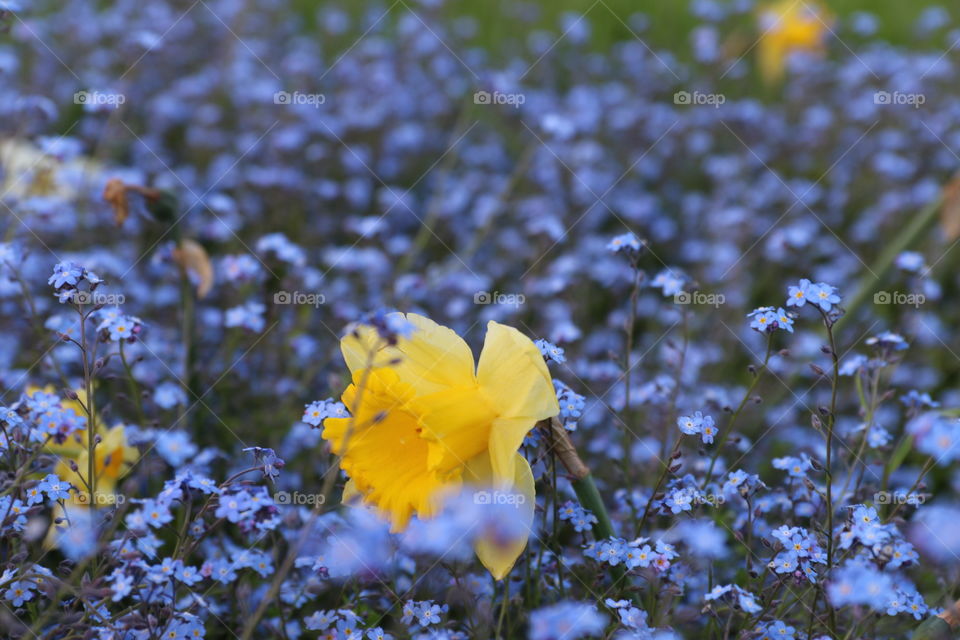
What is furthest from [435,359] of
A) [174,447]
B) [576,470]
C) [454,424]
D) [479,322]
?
[479,322]

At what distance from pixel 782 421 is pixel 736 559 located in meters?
0.78

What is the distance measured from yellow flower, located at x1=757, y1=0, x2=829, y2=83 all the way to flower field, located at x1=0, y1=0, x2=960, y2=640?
0.6 inches

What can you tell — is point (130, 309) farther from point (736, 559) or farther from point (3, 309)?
point (736, 559)

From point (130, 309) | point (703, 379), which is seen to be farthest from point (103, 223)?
point (703, 379)

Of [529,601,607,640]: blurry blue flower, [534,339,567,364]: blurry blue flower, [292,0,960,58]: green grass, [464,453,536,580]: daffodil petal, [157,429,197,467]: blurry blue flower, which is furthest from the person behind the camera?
[292,0,960,58]: green grass

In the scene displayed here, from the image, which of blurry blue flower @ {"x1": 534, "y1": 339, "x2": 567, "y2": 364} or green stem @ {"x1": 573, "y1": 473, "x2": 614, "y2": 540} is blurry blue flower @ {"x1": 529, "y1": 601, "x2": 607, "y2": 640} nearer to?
green stem @ {"x1": 573, "y1": 473, "x2": 614, "y2": 540}

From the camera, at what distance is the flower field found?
5.33ft

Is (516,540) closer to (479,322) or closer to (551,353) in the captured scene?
(551,353)

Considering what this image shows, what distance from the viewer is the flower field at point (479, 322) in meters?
1.62

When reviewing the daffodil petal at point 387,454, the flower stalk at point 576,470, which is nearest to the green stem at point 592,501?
the flower stalk at point 576,470

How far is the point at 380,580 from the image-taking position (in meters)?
1.66

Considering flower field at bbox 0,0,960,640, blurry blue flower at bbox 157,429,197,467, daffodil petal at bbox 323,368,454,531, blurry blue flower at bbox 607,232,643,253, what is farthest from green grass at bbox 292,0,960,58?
daffodil petal at bbox 323,368,454,531

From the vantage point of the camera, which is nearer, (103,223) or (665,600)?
(665,600)

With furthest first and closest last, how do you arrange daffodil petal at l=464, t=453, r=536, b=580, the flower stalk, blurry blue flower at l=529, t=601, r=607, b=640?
the flower stalk
daffodil petal at l=464, t=453, r=536, b=580
blurry blue flower at l=529, t=601, r=607, b=640
